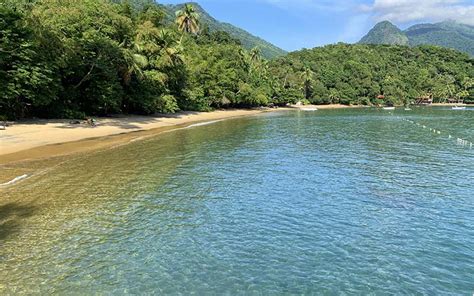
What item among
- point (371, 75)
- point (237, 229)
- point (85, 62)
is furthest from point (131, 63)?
point (371, 75)

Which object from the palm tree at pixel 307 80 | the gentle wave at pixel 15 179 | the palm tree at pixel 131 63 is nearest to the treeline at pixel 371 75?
the palm tree at pixel 307 80

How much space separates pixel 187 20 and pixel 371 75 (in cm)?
8786

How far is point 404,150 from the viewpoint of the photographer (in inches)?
1230

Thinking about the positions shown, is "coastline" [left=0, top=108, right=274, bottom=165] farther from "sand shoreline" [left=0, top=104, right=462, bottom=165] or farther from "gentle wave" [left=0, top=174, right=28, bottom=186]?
"gentle wave" [left=0, top=174, right=28, bottom=186]

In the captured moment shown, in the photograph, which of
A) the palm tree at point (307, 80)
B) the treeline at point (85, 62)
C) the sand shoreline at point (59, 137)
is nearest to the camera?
the sand shoreline at point (59, 137)

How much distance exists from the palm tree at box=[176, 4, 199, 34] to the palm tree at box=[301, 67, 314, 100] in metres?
47.0

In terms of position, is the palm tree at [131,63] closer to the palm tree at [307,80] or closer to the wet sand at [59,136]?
the wet sand at [59,136]

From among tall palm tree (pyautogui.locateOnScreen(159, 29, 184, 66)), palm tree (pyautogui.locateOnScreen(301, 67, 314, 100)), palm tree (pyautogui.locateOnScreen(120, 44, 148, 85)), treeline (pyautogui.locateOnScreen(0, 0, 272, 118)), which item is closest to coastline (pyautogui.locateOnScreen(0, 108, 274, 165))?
treeline (pyautogui.locateOnScreen(0, 0, 272, 118))

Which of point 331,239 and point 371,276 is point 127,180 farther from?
point 371,276

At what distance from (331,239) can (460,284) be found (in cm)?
358

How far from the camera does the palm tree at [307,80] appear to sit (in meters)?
140

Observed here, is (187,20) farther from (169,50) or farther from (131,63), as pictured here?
(131,63)

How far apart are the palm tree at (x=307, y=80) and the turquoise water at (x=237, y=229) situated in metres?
120

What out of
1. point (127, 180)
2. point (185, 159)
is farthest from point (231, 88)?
point (127, 180)
